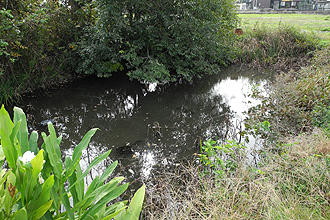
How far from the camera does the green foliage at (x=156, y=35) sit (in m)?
6.39

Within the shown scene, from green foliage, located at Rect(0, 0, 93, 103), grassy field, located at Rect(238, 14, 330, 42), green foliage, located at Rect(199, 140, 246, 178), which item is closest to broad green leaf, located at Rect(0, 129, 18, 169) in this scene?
green foliage, located at Rect(199, 140, 246, 178)

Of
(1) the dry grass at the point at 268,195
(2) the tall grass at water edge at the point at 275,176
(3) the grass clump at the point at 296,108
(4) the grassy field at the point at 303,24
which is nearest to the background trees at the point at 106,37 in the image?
(3) the grass clump at the point at 296,108

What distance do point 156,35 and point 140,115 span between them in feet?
9.10

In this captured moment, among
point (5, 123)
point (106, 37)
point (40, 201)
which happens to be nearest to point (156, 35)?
point (106, 37)

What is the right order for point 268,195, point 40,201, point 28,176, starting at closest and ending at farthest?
point 28,176 < point 40,201 < point 268,195

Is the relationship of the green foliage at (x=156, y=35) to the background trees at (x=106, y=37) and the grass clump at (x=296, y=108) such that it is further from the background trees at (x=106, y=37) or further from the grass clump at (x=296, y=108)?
the grass clump at (x=296, y=108)

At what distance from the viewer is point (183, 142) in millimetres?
4449

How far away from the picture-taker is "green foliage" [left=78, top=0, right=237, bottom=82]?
21.0 feet

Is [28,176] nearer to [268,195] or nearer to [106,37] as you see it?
[268,195]

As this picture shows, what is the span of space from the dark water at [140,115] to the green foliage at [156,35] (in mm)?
664

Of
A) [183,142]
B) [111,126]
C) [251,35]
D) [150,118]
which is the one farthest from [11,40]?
Answer: [251,35]

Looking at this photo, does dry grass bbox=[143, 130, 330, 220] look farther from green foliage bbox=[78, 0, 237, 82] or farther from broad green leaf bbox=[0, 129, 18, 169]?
green foliage bbox=[78, 0, 237, 82]

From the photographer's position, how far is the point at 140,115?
18.3 ft

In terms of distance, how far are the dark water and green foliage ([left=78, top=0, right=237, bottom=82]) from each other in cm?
66
